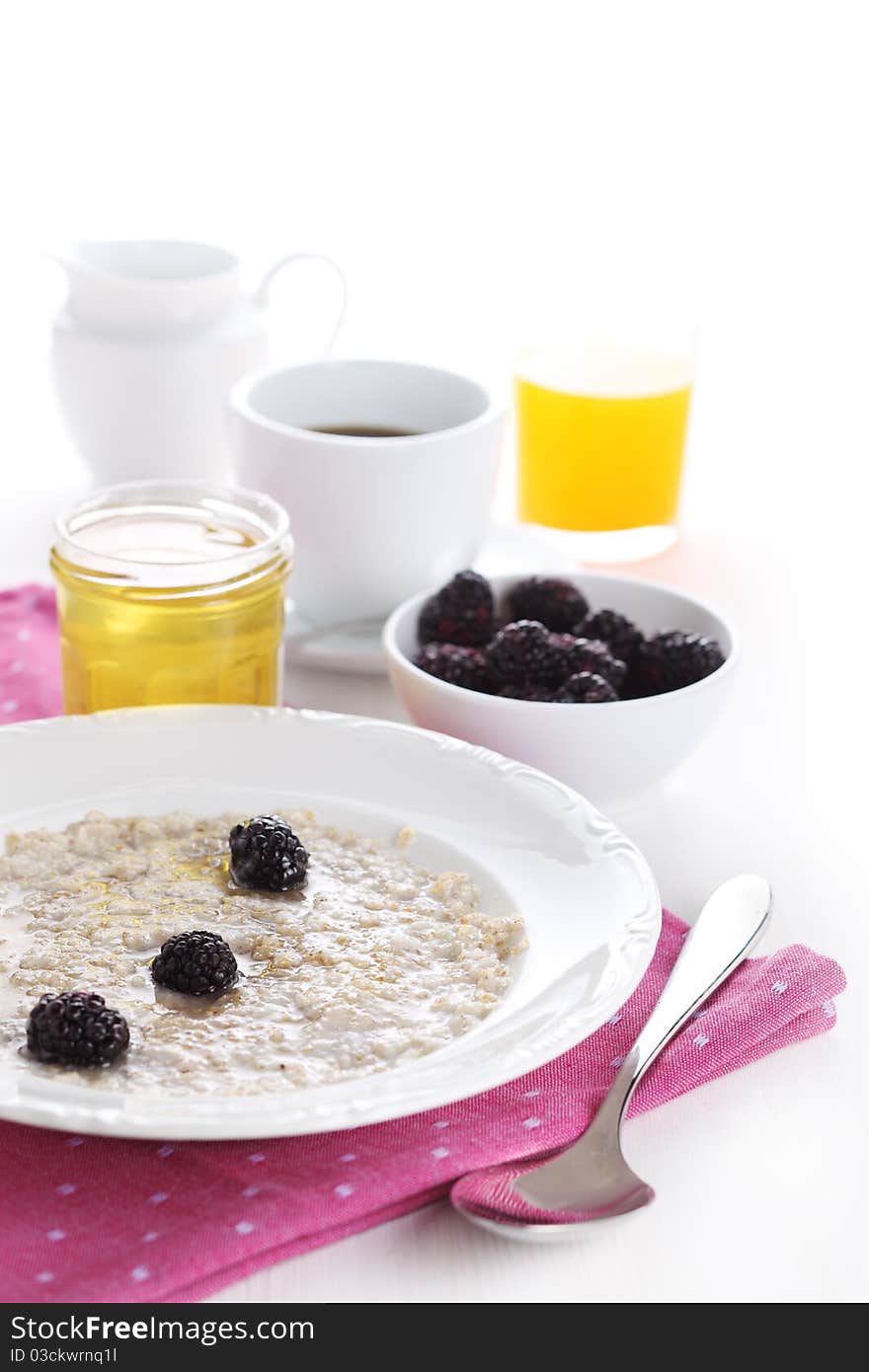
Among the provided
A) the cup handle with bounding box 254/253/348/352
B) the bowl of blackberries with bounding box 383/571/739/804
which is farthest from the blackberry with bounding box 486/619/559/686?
the cup handle with bounding box 254/253/348/352

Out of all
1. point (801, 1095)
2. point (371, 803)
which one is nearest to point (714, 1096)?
point (801, 1095)

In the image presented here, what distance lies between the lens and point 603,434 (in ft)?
5.89

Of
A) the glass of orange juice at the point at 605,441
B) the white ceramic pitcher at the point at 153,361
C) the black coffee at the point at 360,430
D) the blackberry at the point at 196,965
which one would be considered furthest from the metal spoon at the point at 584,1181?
the white ceramic pitcher at the point at 153,361

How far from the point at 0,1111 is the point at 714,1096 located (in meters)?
0.44

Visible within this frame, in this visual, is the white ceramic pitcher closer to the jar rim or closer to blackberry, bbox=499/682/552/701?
the jar rim

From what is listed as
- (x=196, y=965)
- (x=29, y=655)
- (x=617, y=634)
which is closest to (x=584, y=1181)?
(x=196, y=965)

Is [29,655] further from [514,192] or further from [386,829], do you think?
[514,192]

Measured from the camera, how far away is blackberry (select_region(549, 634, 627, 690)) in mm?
1295

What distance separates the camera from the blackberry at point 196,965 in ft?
3.14

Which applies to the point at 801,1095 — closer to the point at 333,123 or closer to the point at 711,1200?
the point at 711,1200

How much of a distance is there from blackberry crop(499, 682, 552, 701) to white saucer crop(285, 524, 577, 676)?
193 mm

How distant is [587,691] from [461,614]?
0.54 feet

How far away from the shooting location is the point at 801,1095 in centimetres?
102

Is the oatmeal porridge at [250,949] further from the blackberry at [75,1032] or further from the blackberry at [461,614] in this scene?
the blackberry at [461,614]
